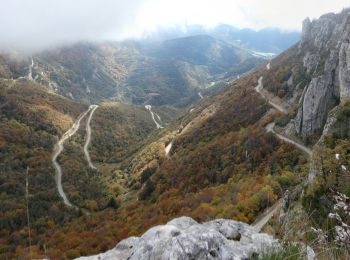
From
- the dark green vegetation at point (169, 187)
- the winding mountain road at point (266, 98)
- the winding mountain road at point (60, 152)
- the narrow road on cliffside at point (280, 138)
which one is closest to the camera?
the narrow road on cliffside at point (280, 138)

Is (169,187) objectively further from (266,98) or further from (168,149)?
(168,149)

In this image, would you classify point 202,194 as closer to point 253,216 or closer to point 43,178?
point 253,216

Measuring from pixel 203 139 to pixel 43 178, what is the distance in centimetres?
5271

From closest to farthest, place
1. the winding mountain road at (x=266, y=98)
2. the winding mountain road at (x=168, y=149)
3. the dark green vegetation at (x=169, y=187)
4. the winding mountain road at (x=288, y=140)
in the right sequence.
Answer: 1. the dark green vegetation at (x=169, y=187)
2. the winding mountain road at (x=288, y=140)
3. the winding mountain road at (x=266, y=98)
4. the winding mountain road at (x=168, y=149)

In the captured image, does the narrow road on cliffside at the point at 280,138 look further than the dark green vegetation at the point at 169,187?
No

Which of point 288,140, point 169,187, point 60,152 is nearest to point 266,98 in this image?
point 169,187

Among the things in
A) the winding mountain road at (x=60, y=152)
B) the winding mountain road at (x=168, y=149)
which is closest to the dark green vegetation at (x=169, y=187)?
the winding mountain road at (x=60, y=152)

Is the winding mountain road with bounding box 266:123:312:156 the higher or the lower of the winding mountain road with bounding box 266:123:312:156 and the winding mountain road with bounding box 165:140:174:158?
the higher

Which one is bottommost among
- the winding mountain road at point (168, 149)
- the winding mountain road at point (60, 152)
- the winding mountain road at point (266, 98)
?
the winding mountain road at point (60, 152)

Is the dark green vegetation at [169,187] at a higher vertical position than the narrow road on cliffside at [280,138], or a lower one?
lower

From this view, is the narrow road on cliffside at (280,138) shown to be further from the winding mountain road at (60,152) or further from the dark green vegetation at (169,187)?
the winding mountain road at (60,152)

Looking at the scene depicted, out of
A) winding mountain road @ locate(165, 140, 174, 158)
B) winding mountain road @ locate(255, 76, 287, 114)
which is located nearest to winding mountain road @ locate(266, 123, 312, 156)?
winding mountain road @ locate(255, 76, 287, 114)

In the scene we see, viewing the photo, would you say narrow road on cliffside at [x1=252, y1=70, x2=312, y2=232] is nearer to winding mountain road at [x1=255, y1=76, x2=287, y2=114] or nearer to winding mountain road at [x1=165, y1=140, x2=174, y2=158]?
winding mountain road at [x1=255, y1=76, x2=287, y2=114]

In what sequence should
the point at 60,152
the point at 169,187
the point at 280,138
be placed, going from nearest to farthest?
the point at 280,138 < the point at 169,187 < the point at 60,152
